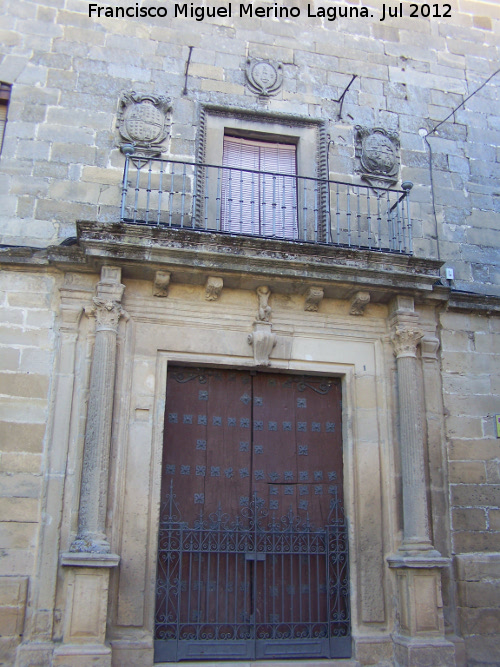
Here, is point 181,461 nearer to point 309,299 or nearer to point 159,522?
point 159,522

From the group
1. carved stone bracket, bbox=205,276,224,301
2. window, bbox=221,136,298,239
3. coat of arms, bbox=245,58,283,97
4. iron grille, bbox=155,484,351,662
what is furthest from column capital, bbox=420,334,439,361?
coat of arms, bbox=245,58,283,97

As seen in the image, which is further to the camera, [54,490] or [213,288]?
[213,288]

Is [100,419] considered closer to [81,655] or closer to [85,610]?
[85,610]

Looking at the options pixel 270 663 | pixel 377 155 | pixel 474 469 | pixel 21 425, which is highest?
pixel 377 155

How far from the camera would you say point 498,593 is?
6.30 meters

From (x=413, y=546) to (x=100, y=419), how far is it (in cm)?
298

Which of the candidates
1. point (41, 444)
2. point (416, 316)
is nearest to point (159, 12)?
point (416, 316)

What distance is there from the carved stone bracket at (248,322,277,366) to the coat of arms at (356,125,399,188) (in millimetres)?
2252

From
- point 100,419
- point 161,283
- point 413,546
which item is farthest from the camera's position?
point 161,283

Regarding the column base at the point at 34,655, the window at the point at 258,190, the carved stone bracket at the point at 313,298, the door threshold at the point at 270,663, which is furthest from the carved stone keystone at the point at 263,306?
the column base at the point at 34,655

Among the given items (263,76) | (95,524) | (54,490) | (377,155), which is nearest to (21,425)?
(54,490)

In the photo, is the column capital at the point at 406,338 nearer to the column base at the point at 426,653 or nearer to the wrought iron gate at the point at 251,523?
the wrought iron gate at the point at 251,523

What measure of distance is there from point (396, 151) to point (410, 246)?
1.33 m

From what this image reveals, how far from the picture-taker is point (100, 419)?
19.0 ft
